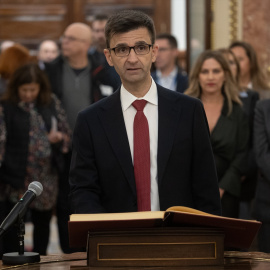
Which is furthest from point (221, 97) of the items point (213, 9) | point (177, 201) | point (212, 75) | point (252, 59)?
point (177, 201)

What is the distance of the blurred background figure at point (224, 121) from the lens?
557 centimetres

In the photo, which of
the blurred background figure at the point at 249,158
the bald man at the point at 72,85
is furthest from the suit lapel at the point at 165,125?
the bald man at the point at 72,85

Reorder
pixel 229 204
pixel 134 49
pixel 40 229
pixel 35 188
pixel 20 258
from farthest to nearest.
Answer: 1. pixel 40 229
2. pixel 229 204
3. pixel 134 49
4. pixel 35 188
5. pixel 20 258

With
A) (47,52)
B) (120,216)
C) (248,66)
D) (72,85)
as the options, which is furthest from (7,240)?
(47,52)

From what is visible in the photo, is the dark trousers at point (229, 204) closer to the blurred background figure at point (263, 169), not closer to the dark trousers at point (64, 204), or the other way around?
the blurred background figure at point (263, 169)

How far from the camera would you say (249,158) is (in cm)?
577

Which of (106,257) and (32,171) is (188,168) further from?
(32,171)

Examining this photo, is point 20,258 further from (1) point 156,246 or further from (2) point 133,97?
(2) point 133,97

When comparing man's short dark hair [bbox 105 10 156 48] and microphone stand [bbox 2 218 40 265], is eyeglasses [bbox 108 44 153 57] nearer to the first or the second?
man's short dark hair [bbox 105 10 156 48]

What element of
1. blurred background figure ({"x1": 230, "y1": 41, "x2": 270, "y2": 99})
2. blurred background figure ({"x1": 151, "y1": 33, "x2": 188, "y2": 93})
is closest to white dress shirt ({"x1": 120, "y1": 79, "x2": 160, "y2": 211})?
blurred background figure ({"x1": 230, "y1": 41, "x2": 270, "y2": 99})

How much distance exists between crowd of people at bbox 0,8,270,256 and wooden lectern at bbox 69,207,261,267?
485mm

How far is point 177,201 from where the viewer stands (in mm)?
3254

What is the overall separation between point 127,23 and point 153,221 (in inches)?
36.0

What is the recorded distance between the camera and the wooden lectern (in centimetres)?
264
